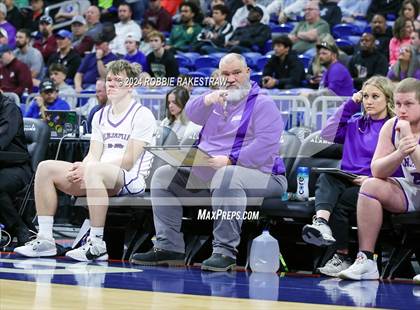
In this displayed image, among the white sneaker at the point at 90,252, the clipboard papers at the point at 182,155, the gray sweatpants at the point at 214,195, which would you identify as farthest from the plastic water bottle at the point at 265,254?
the white sneaker at the point at 90,252

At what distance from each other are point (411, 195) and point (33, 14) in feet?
41.0

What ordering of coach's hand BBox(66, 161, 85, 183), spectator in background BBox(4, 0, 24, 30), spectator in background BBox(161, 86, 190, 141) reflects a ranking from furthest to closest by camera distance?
spectator in background BBox(4, 0, 24, 30), spectator in background BBox(161, 86, 190, 141), coach's hand BBox(66, 161, 85, 183)

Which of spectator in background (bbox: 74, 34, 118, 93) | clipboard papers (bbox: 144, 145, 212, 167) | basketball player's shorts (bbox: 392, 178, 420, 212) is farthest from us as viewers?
spectator in background (bbox: 74, 34, 118, 93)

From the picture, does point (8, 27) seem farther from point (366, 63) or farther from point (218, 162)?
point (218, 162)

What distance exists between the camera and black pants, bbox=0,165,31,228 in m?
8.47

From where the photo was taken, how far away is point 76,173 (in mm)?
7766

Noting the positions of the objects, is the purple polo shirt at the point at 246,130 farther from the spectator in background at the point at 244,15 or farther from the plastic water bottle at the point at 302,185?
the spectator in background at the point at 244,15

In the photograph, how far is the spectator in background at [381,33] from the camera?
1245cm

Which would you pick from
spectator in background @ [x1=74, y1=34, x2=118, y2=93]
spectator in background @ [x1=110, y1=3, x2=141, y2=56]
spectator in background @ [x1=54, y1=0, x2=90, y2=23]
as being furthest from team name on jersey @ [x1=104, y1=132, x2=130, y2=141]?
spectator in background @ [x1=54, y1=0, x2=90, y2=23]

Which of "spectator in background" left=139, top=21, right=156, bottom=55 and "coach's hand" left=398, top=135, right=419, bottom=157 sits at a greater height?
"spectator in background" left=139, top=21, right=156, bottom=55

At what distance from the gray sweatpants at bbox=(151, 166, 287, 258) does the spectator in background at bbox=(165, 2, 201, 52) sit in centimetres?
778

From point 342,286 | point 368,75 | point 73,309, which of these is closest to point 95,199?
point 342,286

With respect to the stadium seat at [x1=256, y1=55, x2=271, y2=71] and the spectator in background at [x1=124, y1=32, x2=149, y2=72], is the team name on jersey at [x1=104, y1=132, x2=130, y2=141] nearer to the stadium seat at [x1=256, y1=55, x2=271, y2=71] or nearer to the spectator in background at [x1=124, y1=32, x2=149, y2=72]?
the spectator in background at [x1=124, y1=32, x2=149, y2=72]

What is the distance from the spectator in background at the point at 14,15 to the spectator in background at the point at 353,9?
19.7 ft
